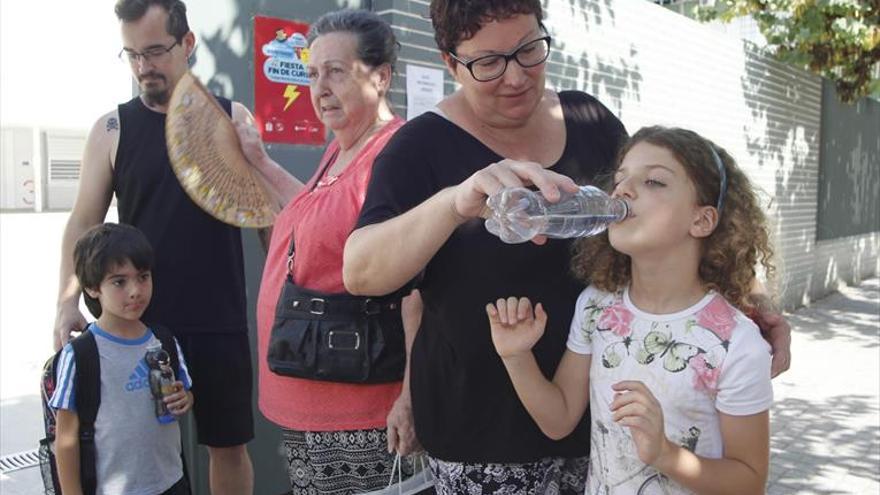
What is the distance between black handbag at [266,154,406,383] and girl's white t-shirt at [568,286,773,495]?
0.68 meters

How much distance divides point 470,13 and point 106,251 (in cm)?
164

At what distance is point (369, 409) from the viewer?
2.38 metres

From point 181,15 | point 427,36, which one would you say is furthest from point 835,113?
point 181,15

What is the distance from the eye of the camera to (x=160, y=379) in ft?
8.92

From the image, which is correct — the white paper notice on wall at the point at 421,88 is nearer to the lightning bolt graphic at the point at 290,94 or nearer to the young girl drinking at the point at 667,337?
the lightning bolt graphic at the point at 290,94

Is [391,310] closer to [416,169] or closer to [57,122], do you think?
[416,169]

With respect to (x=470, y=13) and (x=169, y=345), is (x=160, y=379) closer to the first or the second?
(x=169, y=345)

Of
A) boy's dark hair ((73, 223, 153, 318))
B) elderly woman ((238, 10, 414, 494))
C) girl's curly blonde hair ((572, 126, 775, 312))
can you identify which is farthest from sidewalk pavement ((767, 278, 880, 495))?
boy's dark hair ((73, 223, 153, 318))

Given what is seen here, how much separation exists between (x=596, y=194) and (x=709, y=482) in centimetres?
62

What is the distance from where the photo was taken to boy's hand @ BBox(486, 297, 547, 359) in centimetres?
168

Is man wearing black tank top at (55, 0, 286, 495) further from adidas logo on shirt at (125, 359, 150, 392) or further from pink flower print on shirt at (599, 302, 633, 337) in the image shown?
pink flower print on shirt at (599, 302, 633, 337)

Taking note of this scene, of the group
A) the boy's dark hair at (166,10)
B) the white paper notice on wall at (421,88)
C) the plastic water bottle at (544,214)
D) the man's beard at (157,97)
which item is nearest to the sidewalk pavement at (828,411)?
the white paper notice on wall at (421,88)

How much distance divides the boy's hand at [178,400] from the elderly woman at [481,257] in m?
1.15

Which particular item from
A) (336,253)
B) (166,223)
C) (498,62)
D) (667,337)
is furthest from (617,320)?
(166,223)
